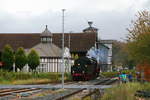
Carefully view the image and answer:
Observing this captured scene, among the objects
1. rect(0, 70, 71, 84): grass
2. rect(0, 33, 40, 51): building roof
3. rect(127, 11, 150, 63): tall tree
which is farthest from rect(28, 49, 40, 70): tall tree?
rect(127, 11, 150, 63): tall tree

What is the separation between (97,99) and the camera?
18.0 m

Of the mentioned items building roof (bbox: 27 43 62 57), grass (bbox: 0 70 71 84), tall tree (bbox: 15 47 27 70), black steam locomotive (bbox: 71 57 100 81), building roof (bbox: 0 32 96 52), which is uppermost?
building roof (bbox: 0 32 96 52)

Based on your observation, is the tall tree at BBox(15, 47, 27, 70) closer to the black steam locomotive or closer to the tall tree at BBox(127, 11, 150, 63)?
the black steam locomotive

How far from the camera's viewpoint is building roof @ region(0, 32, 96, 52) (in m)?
88.1

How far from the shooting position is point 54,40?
9150 centimetres

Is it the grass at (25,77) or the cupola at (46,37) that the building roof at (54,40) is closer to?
the cupola at (46,37)

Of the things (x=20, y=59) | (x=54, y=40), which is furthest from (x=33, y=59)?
(x=54, y=40)

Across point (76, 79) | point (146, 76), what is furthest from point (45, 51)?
point (146, 76)

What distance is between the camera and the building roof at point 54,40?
8806 cm

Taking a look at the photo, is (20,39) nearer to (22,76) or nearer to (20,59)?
(20,59)

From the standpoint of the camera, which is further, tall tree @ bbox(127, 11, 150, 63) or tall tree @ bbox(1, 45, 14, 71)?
tall tree @ bbox(1, 45, 14, 71)

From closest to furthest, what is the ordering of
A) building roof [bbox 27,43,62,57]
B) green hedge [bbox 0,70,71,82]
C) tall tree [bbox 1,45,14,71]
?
green hedge [bbox 0,70,71,82]
tall tree [bbox 1,45,14,71]
building roof [bbox 27,43,62,57]

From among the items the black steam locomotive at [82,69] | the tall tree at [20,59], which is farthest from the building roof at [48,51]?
the black steam locomotive at [82,69]

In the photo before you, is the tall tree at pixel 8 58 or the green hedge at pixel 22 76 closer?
the green hedge at pixel 22 76
